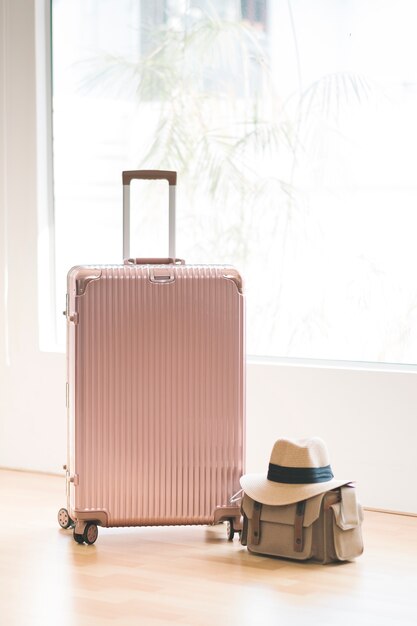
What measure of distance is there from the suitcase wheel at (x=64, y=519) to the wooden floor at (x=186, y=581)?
2 cm

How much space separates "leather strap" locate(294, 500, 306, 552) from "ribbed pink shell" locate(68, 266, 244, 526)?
254 mm

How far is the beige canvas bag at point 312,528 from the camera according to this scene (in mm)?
2773

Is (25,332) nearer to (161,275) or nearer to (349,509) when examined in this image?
(161,275)

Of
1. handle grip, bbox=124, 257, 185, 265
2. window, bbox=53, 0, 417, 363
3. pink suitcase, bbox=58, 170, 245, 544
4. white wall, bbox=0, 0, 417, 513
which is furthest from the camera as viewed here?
white wall, bbox=0, 0, 417, 513

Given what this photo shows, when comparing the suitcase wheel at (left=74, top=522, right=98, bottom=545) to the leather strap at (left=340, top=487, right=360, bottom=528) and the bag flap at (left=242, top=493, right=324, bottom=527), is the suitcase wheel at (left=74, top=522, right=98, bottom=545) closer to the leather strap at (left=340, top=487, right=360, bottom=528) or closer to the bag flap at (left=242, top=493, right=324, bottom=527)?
the bag flap at (left=242, top=493, right=324, bottom=527)

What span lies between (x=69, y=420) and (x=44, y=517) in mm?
446

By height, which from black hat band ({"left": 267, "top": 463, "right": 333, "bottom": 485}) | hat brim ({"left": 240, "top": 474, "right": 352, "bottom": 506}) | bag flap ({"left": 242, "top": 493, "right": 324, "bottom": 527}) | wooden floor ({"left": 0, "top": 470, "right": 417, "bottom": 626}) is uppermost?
black hat band ({"left": 267, "top": 463, "right": 333, "bottom": 485})

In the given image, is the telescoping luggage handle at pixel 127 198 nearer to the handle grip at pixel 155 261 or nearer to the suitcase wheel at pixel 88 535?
the handle grip at pixel 155 261

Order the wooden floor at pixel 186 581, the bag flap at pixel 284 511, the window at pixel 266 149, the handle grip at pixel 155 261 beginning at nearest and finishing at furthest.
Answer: the wooden floor at pixel 186 581
the bag flap at pixel 284 511
the handle grip at pixel 155 261
the window at pixel 266 149

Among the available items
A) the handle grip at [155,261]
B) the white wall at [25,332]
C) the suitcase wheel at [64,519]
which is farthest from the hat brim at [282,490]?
the white wall at [25,332]

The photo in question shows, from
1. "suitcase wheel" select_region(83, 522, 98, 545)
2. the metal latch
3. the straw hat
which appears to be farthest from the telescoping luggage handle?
"suitcase wheel" select_region(83, 522, 98, 545)

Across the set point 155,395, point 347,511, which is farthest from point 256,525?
point 155,395

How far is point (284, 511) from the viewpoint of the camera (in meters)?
2.81

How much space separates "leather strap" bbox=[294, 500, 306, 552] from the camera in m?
2.78
